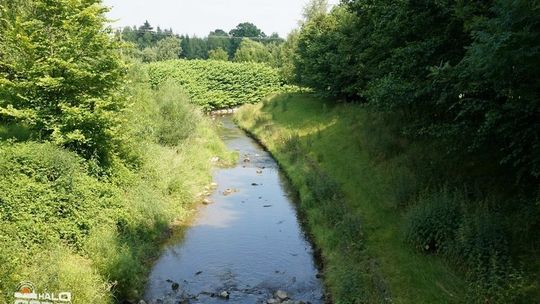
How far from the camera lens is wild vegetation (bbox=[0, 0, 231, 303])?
44.9 ft

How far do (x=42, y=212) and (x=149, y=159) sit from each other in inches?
336

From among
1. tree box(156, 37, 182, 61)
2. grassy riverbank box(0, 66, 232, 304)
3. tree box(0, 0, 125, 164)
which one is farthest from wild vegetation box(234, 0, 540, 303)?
tree box(156, 37, 182, 61)

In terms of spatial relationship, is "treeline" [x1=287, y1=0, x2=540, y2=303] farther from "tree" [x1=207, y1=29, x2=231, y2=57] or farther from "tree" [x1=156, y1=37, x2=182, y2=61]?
"tree" [x1=207, y1=29, x2=231, y2=57]

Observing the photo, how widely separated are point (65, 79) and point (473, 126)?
1503 centimetres

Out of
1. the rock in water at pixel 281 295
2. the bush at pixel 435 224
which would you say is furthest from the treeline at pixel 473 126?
the rock in water at pixel 281 295

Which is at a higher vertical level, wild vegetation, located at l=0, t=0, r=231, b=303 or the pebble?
wild vegetation, located at l=0, t=0, r=231, b=303

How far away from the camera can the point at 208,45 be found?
155m

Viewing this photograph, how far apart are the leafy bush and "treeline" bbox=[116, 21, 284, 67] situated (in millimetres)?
7335

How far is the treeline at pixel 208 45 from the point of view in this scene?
97875 millimetres

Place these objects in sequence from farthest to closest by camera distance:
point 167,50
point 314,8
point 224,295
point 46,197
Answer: point 167,50 < point 314,8 < point 224,295 < point 46,197

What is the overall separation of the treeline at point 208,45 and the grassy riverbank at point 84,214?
22208 mm

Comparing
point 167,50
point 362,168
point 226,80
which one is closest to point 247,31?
point 167,50

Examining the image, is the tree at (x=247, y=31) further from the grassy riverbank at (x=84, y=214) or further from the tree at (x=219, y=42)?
the grassy riverbank at (x=84, y=214)

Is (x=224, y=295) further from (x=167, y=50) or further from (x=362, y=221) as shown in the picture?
(x=167, y=50)
